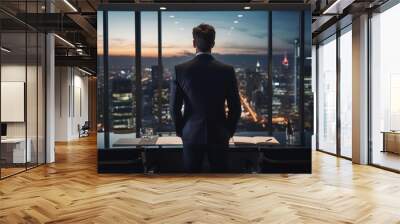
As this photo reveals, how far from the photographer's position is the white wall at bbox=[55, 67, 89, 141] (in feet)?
52.2

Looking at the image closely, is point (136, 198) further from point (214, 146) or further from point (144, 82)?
point (144, 82)

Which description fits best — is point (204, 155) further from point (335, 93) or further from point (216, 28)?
point (335, 93)

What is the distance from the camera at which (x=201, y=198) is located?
4992mm

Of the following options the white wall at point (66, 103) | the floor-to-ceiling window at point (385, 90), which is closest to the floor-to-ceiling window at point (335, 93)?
the floor-to-ceiling window at point (385, 90)

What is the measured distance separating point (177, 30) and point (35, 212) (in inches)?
140

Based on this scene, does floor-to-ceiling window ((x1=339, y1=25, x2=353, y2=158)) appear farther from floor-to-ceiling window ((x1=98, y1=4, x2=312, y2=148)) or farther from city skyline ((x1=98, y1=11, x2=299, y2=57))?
city skyline ((x1=98, y1=11, x2=299, y2=57))

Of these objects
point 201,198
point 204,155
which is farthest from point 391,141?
point 201,198

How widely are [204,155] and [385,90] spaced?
4.06 m

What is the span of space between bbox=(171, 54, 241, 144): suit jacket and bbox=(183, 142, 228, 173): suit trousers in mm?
90

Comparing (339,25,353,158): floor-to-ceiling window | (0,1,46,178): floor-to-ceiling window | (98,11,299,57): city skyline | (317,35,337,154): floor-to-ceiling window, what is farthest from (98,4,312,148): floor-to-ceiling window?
(317,35,337,154): floor-to-ceiling window

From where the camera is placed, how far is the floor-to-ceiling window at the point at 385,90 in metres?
7.27

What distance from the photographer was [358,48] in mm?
8234

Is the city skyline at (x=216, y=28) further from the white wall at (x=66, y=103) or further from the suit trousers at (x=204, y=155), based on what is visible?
the white wall at (x=66, y=103)

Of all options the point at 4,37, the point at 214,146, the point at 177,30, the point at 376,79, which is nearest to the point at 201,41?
the point at 177,30
